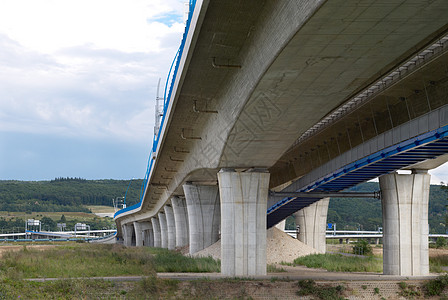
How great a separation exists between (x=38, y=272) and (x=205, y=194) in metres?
20.0

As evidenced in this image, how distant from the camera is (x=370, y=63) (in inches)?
658

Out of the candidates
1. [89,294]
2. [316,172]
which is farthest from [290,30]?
[316,172]

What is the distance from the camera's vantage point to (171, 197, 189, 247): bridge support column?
56.4 m

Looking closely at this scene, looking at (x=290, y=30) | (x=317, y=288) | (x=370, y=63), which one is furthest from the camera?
(x=317, y=288)

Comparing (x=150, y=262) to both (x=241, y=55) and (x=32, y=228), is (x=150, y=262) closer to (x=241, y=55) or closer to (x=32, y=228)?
(x=241, y=55)

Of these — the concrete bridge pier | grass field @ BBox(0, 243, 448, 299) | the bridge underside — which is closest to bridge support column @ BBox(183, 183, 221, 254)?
the bridge underside

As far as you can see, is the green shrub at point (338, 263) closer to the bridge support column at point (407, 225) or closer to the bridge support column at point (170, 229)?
the bridge support column at point (407, 225)

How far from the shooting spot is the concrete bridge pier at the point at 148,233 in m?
98.4

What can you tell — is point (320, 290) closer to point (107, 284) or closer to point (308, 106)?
point (308, 106)

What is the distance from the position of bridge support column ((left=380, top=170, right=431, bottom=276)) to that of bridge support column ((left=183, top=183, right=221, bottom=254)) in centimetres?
1682

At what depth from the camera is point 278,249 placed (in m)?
45.2

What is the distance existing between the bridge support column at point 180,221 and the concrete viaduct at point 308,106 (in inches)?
520

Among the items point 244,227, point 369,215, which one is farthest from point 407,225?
point 369,215

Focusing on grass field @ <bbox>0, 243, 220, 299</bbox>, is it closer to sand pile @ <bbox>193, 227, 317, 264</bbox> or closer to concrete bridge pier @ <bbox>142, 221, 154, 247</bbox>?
sand pile @ <bbox>193, 227, 317, 264</bbox>
